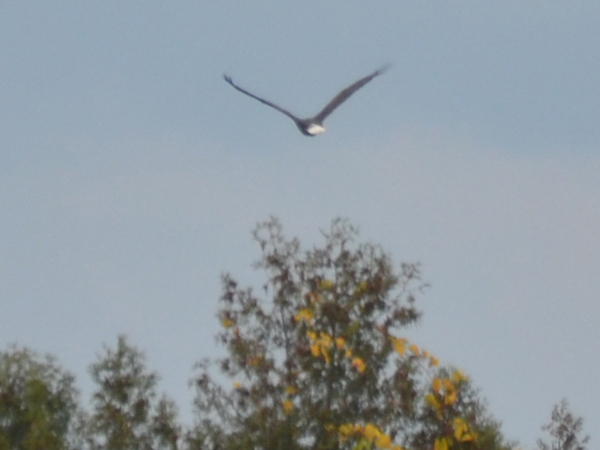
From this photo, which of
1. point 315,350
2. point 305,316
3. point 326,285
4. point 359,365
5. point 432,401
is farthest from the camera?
point 326,285

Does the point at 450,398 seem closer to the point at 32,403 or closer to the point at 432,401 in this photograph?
the point at 432,401

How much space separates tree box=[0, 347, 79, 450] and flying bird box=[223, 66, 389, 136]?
9845 mm

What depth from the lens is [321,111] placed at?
116ft

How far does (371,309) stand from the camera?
3525 centimetres

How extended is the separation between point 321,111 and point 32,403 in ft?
40.1

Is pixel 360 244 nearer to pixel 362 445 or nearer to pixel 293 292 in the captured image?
pixel 293 292

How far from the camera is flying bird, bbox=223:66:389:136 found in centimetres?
3298

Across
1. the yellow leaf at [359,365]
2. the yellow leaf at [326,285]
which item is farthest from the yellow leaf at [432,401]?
the yellow leaf at [326,285]

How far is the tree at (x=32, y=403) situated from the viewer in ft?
134

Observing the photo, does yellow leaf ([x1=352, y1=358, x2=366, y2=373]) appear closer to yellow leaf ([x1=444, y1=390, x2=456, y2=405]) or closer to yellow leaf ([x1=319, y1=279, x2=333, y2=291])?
yellow leaf ([x1=319, y1=279, x2=333, y2=291])

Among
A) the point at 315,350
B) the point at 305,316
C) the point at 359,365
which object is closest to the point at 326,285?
the point at 305,316

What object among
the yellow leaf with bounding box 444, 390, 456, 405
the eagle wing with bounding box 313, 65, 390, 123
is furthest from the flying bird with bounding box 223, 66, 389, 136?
the yellow leaf with bounding box 444, 390, 456, 405

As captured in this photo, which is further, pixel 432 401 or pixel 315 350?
pixel 315 350

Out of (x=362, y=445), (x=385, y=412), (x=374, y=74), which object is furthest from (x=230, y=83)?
(x=362, y=445)
